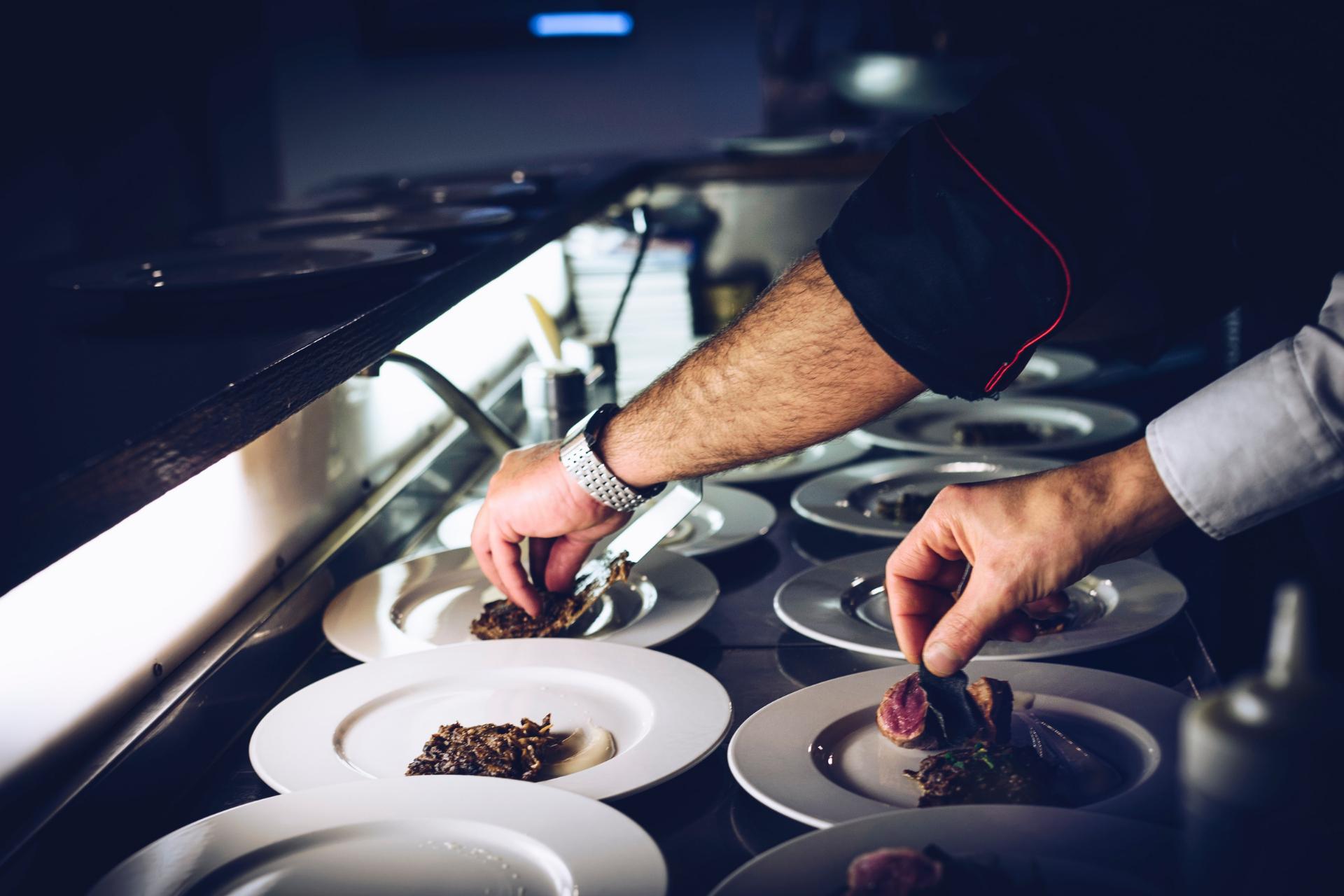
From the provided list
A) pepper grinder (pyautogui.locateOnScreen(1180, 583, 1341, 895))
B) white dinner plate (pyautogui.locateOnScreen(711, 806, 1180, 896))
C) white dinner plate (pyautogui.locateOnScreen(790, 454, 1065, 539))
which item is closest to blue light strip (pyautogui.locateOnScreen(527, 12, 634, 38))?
white dinner plate (pyautogui.locateOnScreen(790, 454, 1065, 539))

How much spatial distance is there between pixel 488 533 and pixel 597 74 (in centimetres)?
470

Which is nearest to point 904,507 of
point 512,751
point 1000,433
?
point 1000,433

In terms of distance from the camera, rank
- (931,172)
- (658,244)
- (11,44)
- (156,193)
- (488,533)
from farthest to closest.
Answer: (156,193) → (11,44) → (658,244) → (488,533) → (931,172)

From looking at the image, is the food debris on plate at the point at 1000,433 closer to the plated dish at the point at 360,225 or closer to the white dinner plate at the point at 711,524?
the white dinner plate at the point at 711,524

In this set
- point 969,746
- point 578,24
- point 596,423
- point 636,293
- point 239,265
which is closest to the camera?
point 969,746

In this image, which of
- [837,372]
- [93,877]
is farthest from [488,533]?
[93,877]

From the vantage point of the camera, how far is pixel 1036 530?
95 cm

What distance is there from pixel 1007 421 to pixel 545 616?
1.16 m

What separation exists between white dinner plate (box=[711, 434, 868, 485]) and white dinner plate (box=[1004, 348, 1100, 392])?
454mm

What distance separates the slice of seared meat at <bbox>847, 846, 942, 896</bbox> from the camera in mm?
708

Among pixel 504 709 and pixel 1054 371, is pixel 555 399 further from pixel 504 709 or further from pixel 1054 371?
pixel 1054 371

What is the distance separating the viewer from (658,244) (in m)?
2.96

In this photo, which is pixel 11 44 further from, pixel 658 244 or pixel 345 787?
pixel 345 787

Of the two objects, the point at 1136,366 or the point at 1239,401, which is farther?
the point at 1136,366
